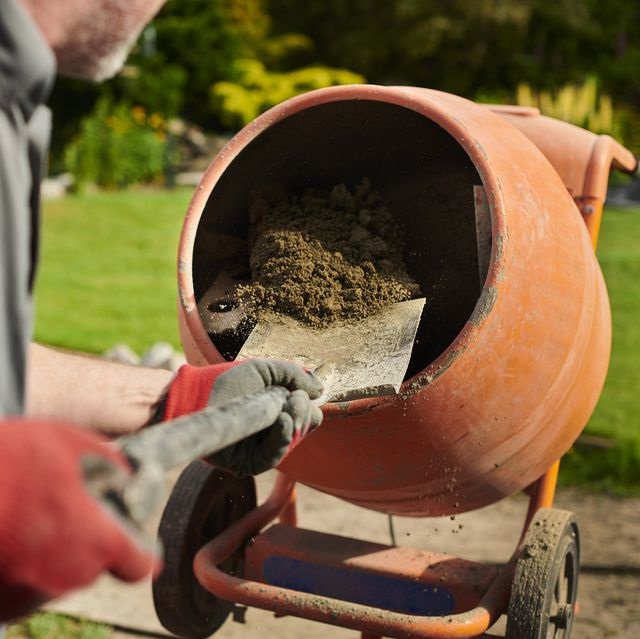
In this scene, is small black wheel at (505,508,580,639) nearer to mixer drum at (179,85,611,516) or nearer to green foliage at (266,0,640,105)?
mixer drum at (179,85,611,516)

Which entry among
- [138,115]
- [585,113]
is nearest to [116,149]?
[138,115]

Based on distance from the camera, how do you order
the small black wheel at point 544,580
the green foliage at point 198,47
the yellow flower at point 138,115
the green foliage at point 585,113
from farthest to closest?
the green foliage at point 198,47, the yellow flower at point 138,115, the green foliage at point 585,113, the small black wheel at point 544,580

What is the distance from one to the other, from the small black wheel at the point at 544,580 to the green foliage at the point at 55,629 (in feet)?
4.07

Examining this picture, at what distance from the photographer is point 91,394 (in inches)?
58.0

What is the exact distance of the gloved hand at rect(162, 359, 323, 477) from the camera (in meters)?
1.38

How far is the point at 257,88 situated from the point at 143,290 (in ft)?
24.0

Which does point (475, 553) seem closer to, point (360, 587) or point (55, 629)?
point (360, 587)

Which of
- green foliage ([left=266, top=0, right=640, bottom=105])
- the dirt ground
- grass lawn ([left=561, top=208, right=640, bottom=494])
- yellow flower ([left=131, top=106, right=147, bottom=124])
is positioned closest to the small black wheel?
the dirt ground

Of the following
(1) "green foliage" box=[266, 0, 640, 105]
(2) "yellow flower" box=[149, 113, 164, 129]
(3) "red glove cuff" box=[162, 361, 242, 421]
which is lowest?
(2) "yellow flower" box=[149, 113, 164, 129]

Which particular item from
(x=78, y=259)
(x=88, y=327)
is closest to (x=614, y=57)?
(x=78, y=259)

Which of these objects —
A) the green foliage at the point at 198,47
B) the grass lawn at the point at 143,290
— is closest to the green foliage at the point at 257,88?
the green foliage at the point at 198,47

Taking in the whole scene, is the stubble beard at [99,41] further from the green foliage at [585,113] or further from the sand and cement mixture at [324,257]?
the green foliage at [585,113]

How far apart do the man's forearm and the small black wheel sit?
2.95 feet

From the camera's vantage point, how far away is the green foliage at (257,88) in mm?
12148
